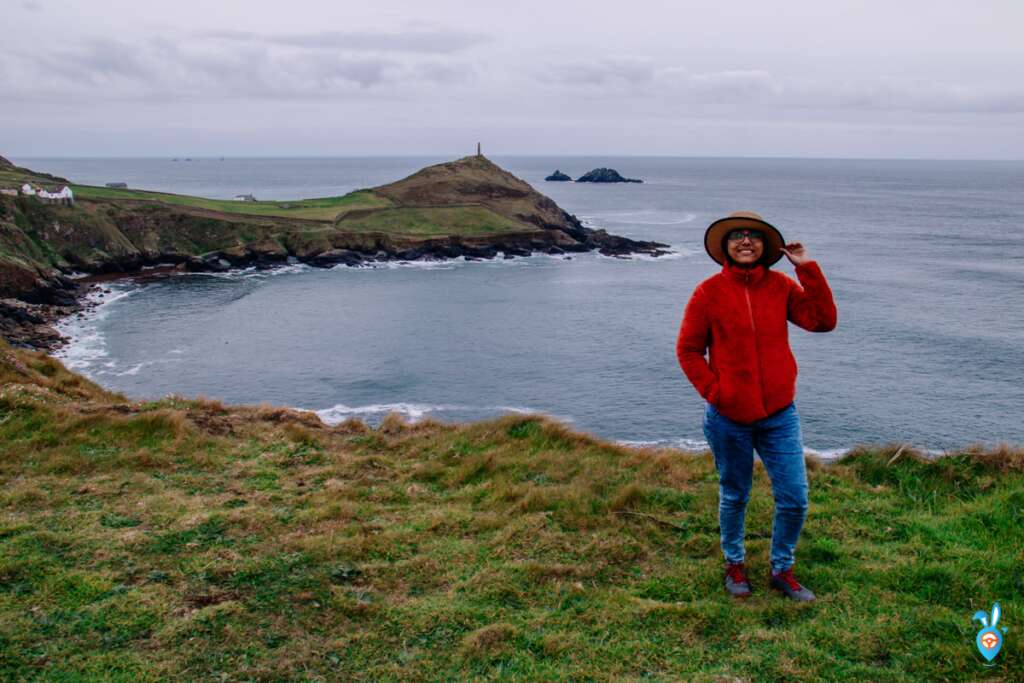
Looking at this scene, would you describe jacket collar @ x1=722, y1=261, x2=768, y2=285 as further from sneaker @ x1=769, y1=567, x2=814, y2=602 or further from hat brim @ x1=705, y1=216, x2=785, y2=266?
sneaker @ x1=769, y1=567, x2=814, y2=602

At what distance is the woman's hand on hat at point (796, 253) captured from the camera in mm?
5434

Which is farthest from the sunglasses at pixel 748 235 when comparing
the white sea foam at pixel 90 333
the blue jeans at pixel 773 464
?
A: the white sea foam at pixel 90 333

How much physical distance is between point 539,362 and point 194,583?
3270 centimetres

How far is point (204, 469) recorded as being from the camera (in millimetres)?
9742

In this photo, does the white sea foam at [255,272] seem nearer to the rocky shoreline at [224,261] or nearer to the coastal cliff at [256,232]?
the rocky shoreline at [224,261]

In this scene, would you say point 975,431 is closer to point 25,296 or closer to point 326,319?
point 326,319

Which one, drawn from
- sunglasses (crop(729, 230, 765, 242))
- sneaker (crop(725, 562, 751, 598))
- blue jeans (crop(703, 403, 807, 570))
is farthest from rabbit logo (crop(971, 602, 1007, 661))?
sunglasses (crop(729, 230, 765, 242))

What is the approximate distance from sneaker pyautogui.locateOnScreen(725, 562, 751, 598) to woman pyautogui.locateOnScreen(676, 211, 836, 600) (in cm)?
57

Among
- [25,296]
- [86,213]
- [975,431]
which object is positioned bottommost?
[975,431]

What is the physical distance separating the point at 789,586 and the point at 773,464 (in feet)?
3.33

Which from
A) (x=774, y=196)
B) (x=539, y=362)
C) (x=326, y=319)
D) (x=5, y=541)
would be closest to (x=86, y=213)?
(x=326, y=319)

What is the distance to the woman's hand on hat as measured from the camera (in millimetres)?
5434

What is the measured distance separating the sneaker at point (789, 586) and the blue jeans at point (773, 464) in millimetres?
67

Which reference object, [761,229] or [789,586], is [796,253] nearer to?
[761,229]
